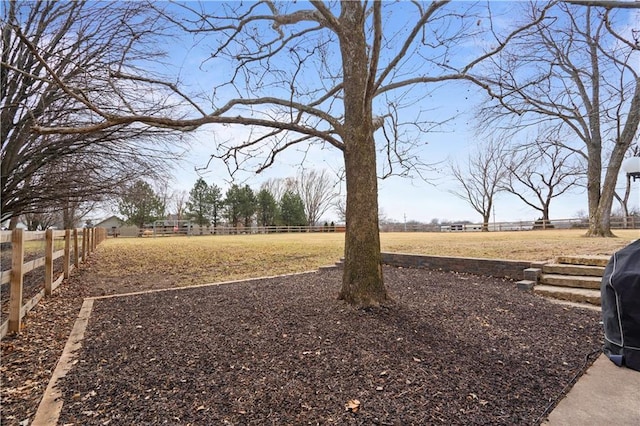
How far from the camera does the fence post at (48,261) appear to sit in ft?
15.8

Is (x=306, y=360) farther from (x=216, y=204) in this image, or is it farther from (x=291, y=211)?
(x=216, y=204)

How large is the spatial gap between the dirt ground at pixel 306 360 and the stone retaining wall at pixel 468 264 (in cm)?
143

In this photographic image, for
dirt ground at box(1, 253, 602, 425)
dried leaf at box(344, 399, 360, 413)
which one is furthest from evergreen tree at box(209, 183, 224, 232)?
dried leaf at box(344, 399, 360, 413)

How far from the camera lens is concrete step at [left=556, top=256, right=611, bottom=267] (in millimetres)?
5036

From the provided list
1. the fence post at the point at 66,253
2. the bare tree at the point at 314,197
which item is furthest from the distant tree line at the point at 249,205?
the fence post at the point at 66,253

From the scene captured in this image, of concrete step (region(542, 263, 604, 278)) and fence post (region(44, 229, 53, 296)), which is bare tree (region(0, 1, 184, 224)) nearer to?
fence post (region(44, 229, 53, 296))

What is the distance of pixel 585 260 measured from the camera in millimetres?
5242

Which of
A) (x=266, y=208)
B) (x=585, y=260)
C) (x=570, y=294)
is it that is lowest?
(x=570, y=294)

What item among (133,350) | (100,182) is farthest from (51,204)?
(133,350)

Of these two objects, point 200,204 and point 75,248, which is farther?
point 200,204

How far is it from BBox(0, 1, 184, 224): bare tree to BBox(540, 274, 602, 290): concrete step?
674 centimetres

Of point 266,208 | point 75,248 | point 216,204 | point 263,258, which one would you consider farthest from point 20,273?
point 266,208

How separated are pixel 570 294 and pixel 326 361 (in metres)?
4.07

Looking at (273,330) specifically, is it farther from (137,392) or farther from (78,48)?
(78,48)
